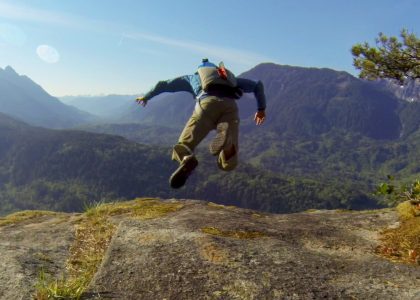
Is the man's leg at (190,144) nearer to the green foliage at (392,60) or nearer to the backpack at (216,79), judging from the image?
the backpack at (216,79)

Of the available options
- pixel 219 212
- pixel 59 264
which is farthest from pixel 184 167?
pixel 59 264

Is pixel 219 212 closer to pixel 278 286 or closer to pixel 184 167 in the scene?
pixel 184 167

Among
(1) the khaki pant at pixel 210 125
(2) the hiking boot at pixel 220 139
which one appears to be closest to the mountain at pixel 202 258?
(1) the khaki pant at pixel 210 125

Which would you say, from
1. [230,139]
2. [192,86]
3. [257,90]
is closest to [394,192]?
[257,90]

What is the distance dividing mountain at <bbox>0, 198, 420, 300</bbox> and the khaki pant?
4.37 feet

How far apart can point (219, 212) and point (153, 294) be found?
446 cm

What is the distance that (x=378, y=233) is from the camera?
8.32m

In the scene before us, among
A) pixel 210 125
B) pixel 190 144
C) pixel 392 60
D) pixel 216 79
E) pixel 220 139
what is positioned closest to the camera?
pixel 220 139

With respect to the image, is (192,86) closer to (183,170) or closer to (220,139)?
(220,139)

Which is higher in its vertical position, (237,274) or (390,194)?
(390,194)

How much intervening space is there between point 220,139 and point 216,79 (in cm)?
142

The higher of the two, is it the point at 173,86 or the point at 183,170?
the point at 173,86

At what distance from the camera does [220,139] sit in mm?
8750

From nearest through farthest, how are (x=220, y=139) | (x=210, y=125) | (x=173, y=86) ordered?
(x=220, y=139), (x=210, y=125), (x=173, y=86)
